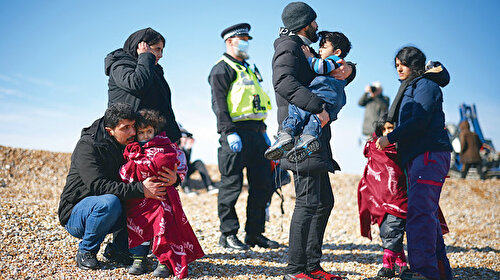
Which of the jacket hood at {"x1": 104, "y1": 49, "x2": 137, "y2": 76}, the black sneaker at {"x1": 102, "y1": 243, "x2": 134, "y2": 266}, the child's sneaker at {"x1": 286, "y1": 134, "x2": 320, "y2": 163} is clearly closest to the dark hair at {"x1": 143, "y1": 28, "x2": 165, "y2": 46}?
the jacket hood at {"x1": 104, "y1": 49, "x2": 137, "y2": 76}

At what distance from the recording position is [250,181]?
4648 millimetres

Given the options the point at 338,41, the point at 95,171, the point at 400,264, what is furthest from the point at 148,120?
the point at 400,264

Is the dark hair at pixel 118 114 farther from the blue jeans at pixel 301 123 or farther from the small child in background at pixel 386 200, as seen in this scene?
the small child in background at pixel 386 200

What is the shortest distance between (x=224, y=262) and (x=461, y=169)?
974 centimetres

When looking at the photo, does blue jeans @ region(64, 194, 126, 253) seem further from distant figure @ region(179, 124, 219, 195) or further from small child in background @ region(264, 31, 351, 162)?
distant figure @ region(179, 124, 219, 195)

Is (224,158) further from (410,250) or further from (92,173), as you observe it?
(410,250)

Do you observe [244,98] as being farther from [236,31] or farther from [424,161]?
[424,161]

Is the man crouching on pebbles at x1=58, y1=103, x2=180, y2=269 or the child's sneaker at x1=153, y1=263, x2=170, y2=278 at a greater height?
the man crouching on pebbles at x1=58, y1=103, x2=180, y2=269

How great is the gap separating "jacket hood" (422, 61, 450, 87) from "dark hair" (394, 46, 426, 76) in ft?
0.35

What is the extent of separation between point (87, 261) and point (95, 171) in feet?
2.25

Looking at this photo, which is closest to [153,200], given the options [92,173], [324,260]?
[92,173]

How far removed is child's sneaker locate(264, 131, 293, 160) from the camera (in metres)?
2.92

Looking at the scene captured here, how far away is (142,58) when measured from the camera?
11.6ft

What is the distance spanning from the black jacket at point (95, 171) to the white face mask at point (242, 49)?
6.09 feet
